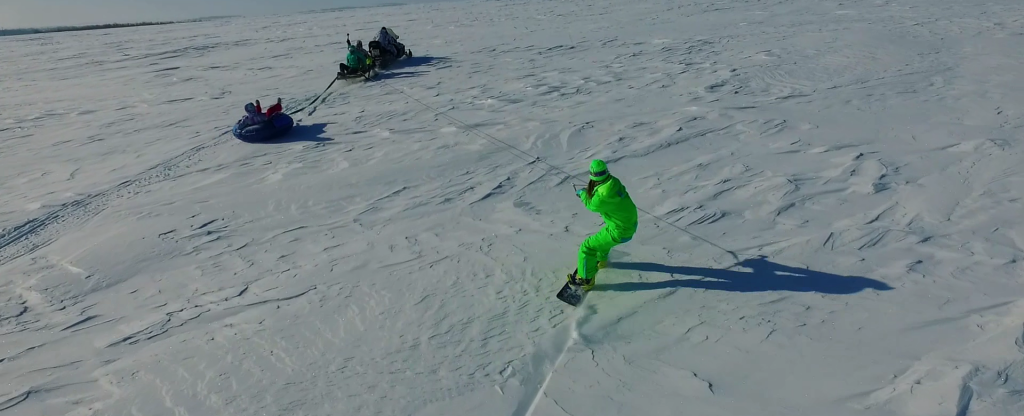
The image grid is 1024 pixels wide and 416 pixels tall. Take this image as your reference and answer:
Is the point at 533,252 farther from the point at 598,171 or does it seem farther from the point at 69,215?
the point at 69,215

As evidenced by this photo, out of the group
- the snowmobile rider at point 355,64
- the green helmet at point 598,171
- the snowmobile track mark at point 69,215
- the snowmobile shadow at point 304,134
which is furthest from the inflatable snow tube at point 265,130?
the green helmet at point 598,171

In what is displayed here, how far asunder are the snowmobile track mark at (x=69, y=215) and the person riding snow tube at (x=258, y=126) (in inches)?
31.4

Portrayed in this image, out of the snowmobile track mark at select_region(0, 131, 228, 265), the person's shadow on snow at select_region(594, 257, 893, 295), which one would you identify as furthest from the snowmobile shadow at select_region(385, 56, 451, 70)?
the person's shadow on snow at select_region(594, 257, 893, 295)

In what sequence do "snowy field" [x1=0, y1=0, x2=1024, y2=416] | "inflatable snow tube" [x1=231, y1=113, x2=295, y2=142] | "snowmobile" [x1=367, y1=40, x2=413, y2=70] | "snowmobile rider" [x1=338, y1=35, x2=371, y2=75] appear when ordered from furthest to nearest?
"snowmobile" [x1=367, y1=40, x2=413, y2=70]
"snowmobile rider" [x1=338, y1=35, x2=371, y2=75]
"inflatable snow tube" [x1=231, y1=113, x2=295, y2=142]
"snowy field" [x1=0, y1=0, x2=1024, y2=416]

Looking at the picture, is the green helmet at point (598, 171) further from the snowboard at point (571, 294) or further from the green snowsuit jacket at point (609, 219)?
the snowboard at point (571, 294)

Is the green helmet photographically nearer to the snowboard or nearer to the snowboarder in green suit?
the snowboarder in green suit

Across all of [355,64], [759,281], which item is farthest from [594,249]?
[355,64]

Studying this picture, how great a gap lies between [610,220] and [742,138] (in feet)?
14.5

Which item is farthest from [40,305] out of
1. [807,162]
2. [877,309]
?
[807,162]

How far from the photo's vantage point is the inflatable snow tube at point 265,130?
9.02 metres

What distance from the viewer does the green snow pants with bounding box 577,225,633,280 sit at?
4.32m

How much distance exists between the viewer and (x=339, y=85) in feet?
43.4

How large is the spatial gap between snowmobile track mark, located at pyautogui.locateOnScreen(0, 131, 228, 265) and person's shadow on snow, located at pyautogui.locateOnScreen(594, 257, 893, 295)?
585cm

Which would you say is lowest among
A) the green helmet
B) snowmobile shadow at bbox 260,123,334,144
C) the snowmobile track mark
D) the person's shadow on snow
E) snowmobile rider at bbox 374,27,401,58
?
the person's shadow on snow
